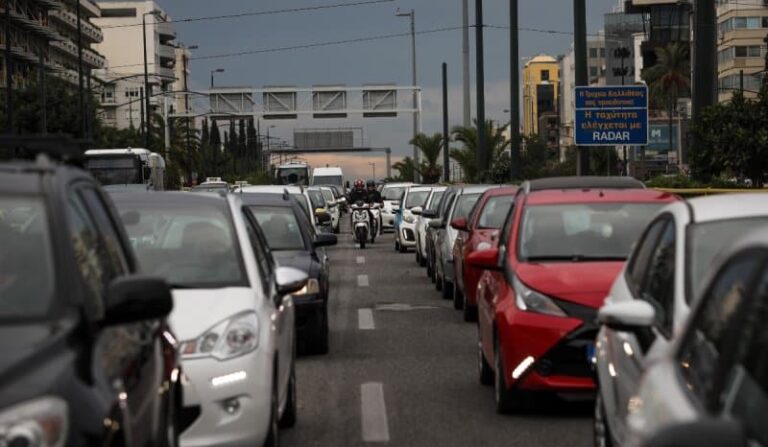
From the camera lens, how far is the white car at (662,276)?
7.02m

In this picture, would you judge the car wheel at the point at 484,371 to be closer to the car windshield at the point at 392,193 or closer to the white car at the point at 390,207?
the white car at the point at 390,207

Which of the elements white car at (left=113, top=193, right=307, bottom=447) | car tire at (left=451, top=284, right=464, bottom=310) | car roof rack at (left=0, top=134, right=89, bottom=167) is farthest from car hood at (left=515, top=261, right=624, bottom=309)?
car tire at (left=451, top=284, right=464, bottom=310)

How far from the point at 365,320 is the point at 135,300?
13343 mm

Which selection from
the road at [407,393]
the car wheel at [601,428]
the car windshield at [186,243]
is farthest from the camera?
the road at [407,393]

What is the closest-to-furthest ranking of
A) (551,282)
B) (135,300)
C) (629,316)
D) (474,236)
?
(135,300) < (629,316) < (551,282) < (474,236)

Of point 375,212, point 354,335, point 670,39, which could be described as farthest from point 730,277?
point 670,39

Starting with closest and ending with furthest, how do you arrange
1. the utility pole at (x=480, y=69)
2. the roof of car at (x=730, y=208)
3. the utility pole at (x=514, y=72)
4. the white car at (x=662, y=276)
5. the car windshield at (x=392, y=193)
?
the white car at (x=662, y=276) < the roof of car at (x=730, y=208) < the utility pole at (x=514, y=72) < the car windshield at (x=392, y=193) < the utility pole at (x=480, y=69)

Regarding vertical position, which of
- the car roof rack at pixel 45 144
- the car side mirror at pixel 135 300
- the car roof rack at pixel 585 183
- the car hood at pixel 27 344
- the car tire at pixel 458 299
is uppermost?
the car roof rack at pixel 45 144

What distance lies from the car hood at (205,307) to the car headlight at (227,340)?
5cm

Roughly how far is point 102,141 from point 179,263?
78229 mm

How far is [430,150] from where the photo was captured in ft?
325

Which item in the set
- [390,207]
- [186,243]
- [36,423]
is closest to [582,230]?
[186,243]

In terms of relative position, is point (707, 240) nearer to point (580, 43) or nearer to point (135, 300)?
point (135, 300)

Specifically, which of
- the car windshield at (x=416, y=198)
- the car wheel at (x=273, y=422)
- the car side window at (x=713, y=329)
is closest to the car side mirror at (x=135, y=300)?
the car side window at (x=713, y=329)
